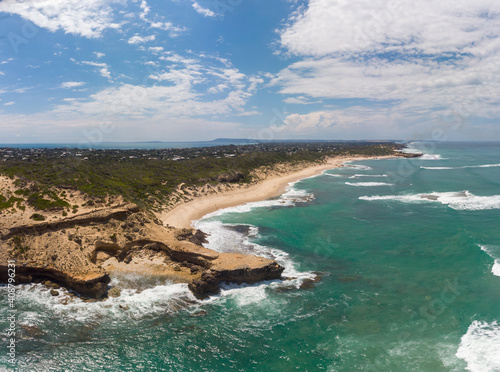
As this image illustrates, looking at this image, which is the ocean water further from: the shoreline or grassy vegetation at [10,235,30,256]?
the shoreline

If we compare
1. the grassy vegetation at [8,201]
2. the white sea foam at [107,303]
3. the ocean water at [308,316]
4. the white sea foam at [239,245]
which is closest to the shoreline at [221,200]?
the white sea foam at [239,245]

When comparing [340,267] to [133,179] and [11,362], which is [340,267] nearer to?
[11,362]

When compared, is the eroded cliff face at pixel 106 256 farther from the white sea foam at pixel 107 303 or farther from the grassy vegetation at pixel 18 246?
the white sea foam at pixel 107 303

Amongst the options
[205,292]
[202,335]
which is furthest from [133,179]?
[202,335]

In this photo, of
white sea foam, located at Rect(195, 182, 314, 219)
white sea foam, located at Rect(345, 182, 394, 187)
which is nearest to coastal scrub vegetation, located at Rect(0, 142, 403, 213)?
white sea foam, located at Rect(195, 182, 314, 219)

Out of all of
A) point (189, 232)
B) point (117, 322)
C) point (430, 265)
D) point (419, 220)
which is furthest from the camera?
point (419, 220)

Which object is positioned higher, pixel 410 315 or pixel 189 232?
pixel 189 232

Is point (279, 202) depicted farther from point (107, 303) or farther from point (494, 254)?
point (107, 303)

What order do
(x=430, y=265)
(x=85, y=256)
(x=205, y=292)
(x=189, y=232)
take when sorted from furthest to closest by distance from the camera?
(x=189, y=232) → (x=430, y=265) → (x=85, y=256) → (x=205, y=292)
